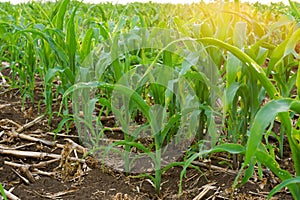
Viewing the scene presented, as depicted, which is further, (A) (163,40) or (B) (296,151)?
(A) (163,40)

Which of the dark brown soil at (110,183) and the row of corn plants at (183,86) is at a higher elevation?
the row of corn plants at (183,86)

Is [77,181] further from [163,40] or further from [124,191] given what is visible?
[163,40]

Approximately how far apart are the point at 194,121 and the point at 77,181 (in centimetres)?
52

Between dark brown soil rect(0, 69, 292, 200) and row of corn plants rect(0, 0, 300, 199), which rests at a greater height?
row of corn plants rect(0, 0, 300, 199)

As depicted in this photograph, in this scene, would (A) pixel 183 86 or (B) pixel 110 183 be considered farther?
(A) pixel 183 86

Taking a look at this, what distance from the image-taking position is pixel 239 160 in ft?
5.74

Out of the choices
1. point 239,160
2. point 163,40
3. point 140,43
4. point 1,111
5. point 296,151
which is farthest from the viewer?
point 1,111

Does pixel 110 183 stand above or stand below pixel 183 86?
below

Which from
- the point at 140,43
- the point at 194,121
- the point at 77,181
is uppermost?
the point at 140,43

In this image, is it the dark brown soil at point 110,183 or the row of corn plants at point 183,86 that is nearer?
the row of corn plants at point 183,86

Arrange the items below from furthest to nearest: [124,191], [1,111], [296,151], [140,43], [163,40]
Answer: [1,111]
[140,43]
[163,40]
[124,191]
[296,151]

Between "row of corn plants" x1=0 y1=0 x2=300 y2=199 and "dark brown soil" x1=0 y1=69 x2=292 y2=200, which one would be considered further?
"dark brown soil" x1=0 y1=69 x2=292 y2=200

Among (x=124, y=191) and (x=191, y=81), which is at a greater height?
(x=191, y=81)

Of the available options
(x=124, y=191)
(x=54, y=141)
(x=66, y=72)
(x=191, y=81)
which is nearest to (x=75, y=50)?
(x=66, y=72)
